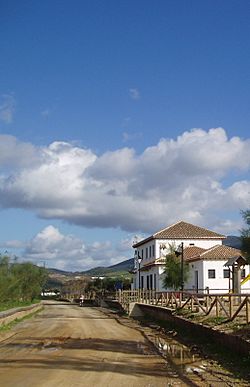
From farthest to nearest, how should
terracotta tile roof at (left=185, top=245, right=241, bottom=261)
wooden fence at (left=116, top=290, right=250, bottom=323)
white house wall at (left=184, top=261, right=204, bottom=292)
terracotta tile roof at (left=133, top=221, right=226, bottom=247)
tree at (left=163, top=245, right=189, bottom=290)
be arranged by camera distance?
terracotta tile roof at (left=133, top=221, right=226, bottom=247) < white house wall at (left=184, top=261, right=204, bottom=292) < terracotta tile roof at (left=185, top=245, right=241, bottom=261) < tree at (left=163, top=245, right=189, bottom=290) < wooden fence at (left=116, top=290, right=250, bottom=323)

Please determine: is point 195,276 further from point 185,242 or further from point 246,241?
point 246,241

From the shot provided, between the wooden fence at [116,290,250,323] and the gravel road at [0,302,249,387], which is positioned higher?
the wooden fence at [116,290,250,323]

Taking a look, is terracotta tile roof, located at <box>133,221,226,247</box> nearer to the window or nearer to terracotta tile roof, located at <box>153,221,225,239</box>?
terracotta tile roof, located at <box>153,221,225,239</box>

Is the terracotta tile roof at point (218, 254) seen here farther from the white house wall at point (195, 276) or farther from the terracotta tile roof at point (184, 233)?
the terracotta tile roof at point (184, 233)

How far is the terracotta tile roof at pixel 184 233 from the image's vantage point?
258ft

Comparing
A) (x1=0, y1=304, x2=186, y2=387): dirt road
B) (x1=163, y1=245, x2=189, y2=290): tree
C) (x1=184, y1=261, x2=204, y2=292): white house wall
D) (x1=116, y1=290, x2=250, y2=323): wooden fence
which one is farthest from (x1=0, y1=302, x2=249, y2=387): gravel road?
(x1=184, y1=261, x2=204, y2=292): white house wall

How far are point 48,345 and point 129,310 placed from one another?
27000mm

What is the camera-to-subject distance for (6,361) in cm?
1588

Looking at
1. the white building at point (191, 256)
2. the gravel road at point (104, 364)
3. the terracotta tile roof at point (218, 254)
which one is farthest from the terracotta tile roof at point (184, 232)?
the gravel road at point (104, 364)

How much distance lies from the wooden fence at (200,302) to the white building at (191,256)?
11.2m

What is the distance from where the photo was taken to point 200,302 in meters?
33.1

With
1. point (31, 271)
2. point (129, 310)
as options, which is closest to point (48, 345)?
point (129, 310)

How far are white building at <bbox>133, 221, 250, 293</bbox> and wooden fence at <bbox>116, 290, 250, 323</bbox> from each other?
11217 mm

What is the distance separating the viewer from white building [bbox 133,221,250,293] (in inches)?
2491
